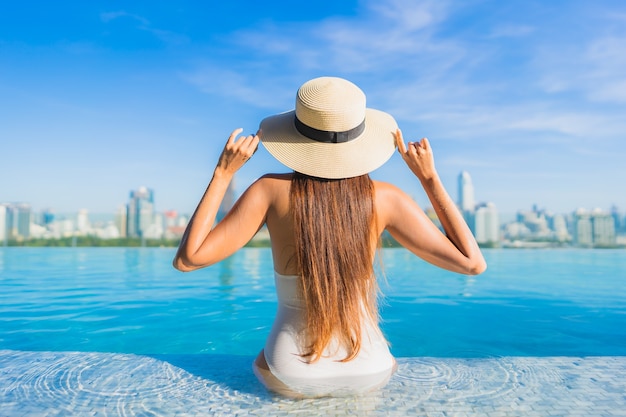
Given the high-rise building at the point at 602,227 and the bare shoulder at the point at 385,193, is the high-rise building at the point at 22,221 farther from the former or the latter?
the high-rise building at the point at 602,227

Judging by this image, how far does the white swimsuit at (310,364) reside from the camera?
148 centimetres

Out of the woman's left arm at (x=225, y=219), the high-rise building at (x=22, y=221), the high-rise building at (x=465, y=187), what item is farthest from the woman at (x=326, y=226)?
the high-rise building at (x=465, y=187)

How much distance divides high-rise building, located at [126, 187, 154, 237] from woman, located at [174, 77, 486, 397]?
32.5m

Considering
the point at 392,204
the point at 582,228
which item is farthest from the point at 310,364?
the point at 582,228

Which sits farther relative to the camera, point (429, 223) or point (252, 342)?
point (252, 342)

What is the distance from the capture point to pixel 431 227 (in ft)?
4.72

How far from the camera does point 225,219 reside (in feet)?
4.58

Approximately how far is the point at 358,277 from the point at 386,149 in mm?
413

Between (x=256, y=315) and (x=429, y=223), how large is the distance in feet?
11.8

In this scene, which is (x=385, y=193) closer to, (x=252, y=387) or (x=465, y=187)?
(x=252, y=387)

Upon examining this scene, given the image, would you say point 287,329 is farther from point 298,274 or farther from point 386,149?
point 386,149

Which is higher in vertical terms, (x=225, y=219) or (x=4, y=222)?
(x=4, y=222)

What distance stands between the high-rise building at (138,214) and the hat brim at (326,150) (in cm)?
3251

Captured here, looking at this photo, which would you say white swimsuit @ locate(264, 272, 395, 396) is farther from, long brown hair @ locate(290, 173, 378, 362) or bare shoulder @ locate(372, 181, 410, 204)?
bare shoulder @ locate(372, 181, 410, 204)
